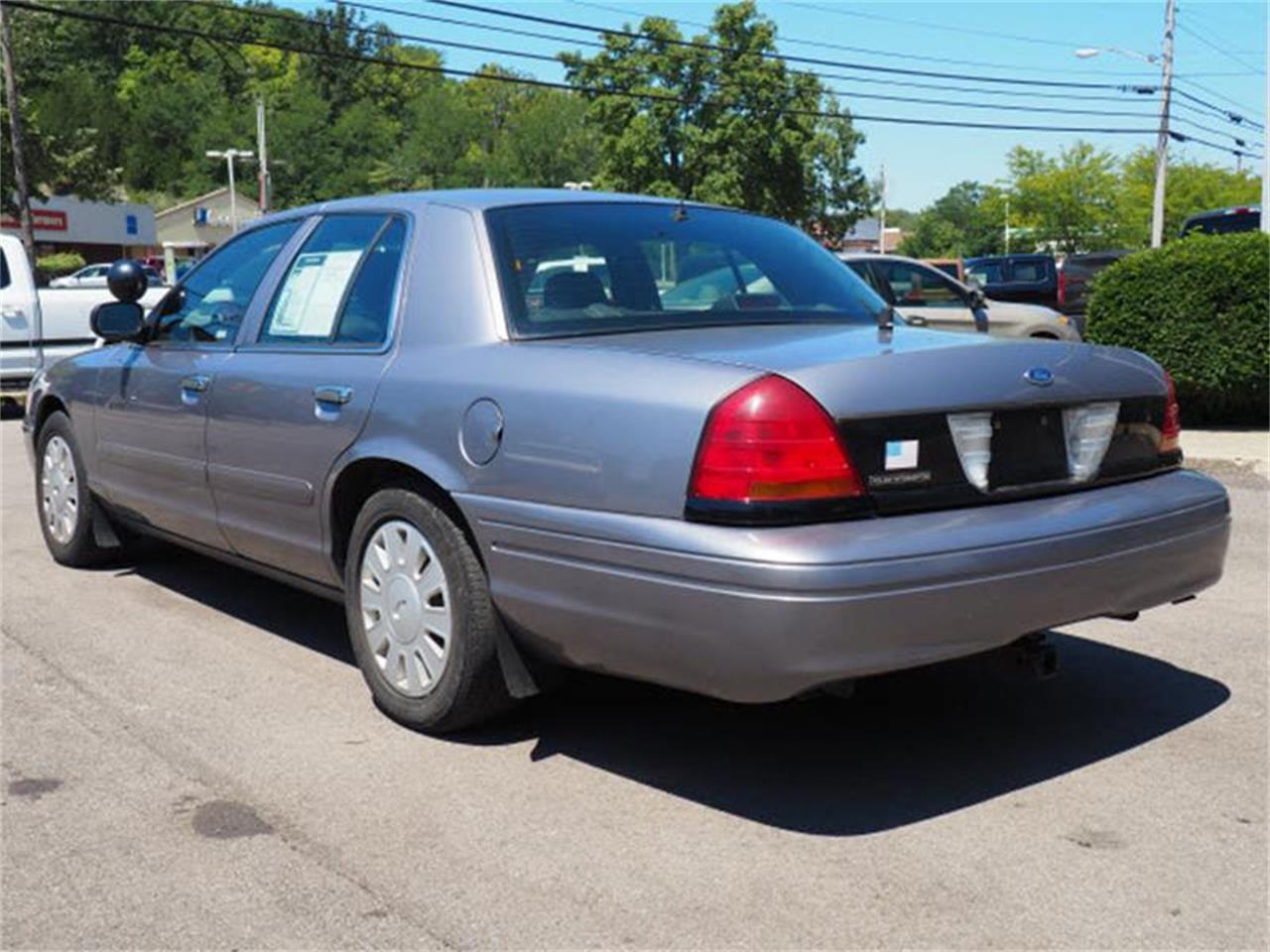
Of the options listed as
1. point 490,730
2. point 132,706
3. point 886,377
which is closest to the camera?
point 886,377

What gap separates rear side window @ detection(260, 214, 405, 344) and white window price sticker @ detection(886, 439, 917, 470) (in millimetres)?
1725

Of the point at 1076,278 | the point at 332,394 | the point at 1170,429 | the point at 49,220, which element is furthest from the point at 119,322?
the point at 49,220

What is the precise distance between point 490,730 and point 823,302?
1.76 metres

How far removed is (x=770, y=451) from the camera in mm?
3236

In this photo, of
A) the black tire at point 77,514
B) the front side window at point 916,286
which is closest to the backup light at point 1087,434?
the black tire at point 77,514

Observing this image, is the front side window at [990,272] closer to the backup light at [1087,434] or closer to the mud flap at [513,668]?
the backup light at [1087,434]

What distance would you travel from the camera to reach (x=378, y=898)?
3.10 metres

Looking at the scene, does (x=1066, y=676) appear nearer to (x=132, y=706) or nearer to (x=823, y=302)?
(x=823, y=302)

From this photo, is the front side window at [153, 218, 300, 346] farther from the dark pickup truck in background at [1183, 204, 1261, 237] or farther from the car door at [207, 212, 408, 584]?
the dark pickup truck in background at [1183, 204, 1261, 237]

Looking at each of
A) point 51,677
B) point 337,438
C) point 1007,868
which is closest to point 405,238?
point 337,438

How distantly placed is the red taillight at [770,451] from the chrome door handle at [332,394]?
1451 mm

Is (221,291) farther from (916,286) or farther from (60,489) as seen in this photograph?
(916,286)

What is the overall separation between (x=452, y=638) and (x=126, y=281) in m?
2.98

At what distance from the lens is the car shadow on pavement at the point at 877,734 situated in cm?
368
